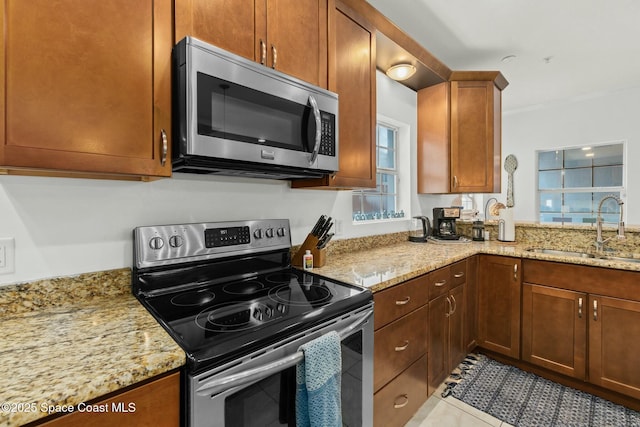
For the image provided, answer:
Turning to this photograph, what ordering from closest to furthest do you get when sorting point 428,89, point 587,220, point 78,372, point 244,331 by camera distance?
point 78,372
point 244,331
point 428,89
point 587,220

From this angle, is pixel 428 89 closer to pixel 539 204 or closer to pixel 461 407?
pixel 461 407

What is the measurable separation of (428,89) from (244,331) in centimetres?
281

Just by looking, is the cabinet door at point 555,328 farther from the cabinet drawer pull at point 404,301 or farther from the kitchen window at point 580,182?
the kitchen window at point 580,182

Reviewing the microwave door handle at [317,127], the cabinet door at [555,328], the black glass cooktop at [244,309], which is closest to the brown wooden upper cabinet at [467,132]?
the cabinet door at [555,328]

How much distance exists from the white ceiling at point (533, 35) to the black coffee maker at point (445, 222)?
1473 millimetres

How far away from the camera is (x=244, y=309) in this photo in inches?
42.3

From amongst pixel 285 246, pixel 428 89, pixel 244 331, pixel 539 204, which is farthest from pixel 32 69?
pixel 539 204

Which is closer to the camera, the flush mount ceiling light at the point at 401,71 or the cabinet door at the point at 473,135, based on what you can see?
the flush mount ceiling light at the point at 401,71

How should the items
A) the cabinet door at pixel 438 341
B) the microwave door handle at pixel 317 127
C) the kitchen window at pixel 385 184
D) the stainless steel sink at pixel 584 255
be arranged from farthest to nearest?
the kitchen window at pixel 385 184, the stainless steel sink at pixel 584 255, the cabinet door at pixel 438 341, the microwave door handle at pixel 317 127

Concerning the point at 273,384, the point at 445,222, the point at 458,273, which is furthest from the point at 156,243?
the point at 445,222

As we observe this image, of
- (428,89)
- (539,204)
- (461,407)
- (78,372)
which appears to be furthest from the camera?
(539,204)

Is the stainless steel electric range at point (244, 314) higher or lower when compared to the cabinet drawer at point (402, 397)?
higher

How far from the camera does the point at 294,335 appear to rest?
96 centimetres

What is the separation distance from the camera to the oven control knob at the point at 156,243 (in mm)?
1217
